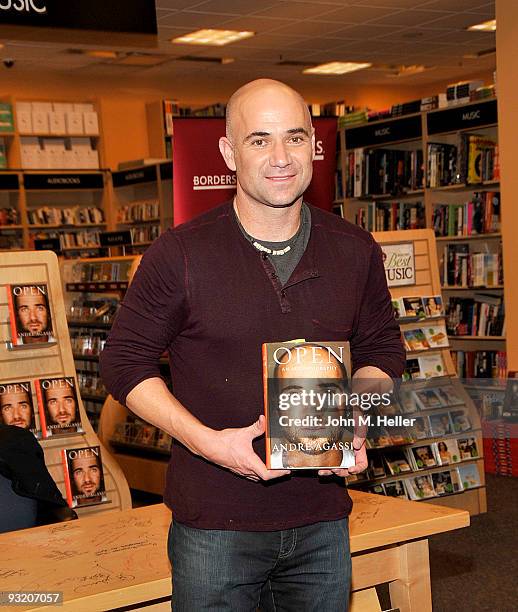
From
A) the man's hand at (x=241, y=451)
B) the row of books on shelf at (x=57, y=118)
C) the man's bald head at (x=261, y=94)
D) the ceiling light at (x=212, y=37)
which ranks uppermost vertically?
the ceiling light at (x=212, y=37)

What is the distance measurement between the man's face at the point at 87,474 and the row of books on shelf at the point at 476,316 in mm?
4454

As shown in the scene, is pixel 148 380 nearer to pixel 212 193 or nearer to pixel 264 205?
pixel 264 205

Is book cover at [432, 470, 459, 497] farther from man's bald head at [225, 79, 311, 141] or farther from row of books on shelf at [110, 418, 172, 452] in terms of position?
man's bald head at [225, 79, 311, 141]

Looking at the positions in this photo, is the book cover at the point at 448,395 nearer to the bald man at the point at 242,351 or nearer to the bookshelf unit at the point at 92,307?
the bookshelf unit at the point at 92,307

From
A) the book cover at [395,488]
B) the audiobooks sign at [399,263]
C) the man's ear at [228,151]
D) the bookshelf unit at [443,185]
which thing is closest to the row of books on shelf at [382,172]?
the bookshelf unit at [443,185]

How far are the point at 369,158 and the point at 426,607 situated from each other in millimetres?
6060

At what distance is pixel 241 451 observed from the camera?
1612 millimetres

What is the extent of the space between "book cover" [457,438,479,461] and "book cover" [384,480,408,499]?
Answer: 420mm

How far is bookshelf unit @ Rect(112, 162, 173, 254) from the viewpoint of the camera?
10883 mm

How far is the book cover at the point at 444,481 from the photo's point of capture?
507cm

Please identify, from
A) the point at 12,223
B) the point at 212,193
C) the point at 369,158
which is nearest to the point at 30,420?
the point at 212,193

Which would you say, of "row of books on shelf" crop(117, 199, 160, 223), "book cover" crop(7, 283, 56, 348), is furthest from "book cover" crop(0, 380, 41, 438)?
"row of books on shelf" crop(117, 199, 160, 223)

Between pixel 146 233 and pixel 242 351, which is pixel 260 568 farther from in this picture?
pixel 146 233

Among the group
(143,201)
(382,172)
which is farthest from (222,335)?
(143,201)
